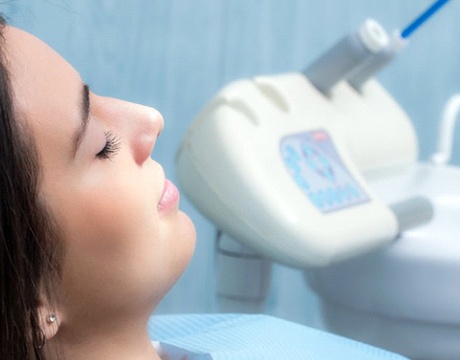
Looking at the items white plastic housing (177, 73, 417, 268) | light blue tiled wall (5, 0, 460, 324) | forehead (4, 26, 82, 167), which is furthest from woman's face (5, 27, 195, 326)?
light blue tiled wall (5, 0, 460, 324)

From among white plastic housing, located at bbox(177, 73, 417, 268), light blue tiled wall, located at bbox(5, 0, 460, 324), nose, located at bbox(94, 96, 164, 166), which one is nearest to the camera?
nose, located at bbox(94, 96, 164, 166)

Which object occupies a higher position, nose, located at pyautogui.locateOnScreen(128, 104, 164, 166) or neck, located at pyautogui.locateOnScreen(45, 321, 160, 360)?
nose, located at pyautogui.locateOnScreen(128, 104, 164, 166)

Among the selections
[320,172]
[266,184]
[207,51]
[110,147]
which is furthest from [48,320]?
[207,51]

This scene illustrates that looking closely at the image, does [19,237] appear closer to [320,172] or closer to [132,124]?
[132,124]

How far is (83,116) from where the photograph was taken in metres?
0.68

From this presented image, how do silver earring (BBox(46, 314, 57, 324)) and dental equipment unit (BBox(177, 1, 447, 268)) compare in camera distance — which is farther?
dental equipment unit (BBox(177, 1, 447, 268))

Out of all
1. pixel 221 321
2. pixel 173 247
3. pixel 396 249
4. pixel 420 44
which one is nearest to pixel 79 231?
pixel 173 247

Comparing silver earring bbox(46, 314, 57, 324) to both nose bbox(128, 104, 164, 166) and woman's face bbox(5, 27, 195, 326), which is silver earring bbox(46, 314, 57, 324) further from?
nose bbox(128, 104, 164, 166)

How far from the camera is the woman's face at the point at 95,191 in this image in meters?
0.66

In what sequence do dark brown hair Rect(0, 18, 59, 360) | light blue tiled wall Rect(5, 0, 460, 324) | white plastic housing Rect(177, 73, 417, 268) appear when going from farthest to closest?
light blue tiled wall Rect(5, 0, 460, 324) < white plastic housing Rect(177, 73, 417, 268) < dark brown hair Rect(0, 18, 59, 360)

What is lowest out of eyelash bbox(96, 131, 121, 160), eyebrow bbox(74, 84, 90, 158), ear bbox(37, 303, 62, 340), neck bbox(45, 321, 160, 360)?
neck bbox(45, 321, 160, 360)

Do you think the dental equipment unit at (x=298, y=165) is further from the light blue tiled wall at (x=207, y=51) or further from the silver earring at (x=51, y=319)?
the silver earring at (x=51, y=319)

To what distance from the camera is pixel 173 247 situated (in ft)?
2.36

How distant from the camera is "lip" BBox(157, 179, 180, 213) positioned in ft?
2.38
